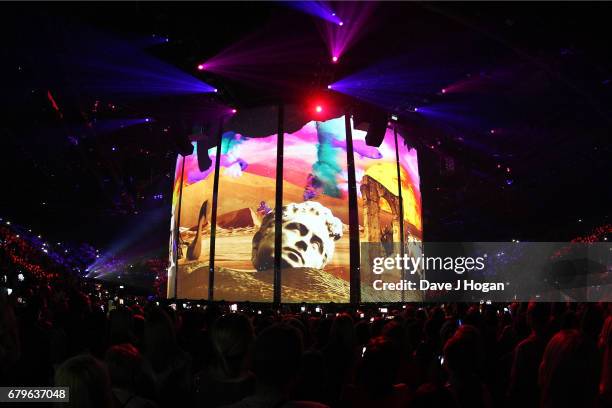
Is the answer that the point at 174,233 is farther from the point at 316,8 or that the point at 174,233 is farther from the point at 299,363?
the point at 299,363

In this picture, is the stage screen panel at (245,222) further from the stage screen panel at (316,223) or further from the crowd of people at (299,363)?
the crowd of people at (299,363)

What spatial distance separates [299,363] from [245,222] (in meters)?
15.6

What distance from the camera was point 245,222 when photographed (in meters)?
18.0

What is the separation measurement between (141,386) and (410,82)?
50.6 feet

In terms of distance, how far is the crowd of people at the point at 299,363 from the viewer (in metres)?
2.54

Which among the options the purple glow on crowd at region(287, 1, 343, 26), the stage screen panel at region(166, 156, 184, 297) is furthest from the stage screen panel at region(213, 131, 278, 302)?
the purple glow on crowd at region(287, 1, 343, 26)

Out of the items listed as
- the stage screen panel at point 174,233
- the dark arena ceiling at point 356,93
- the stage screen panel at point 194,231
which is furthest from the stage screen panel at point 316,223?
the stage screen panel at point 174,233

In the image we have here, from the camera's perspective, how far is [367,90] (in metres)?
18.3

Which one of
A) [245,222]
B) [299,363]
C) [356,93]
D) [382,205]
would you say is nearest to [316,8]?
[356,93]

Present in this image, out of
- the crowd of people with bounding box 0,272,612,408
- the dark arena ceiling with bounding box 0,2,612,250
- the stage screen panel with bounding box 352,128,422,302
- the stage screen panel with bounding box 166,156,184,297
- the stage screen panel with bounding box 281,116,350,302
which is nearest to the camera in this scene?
the crowd of people with bounding box 0,272,612,408

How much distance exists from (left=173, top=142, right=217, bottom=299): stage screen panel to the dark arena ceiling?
1475 mm

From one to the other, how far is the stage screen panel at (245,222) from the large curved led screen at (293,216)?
3cm

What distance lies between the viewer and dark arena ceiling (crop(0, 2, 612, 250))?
470 inches

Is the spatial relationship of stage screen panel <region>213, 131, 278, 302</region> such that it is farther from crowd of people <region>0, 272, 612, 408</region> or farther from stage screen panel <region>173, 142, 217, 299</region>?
crowd of people <region>0, 272, 612, 408</region>
